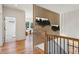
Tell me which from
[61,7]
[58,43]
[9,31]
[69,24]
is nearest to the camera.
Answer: [61,7]

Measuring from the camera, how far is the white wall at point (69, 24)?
2511 millimetres

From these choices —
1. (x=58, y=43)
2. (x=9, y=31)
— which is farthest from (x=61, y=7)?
(x=9, y=31)

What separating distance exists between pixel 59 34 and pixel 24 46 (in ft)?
3.42

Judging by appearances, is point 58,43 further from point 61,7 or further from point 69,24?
point 61,7

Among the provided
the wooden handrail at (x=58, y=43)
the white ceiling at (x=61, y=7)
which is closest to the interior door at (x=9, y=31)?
the wooden handrail at (x=58, y=43)

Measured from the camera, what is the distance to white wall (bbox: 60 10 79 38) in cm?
251

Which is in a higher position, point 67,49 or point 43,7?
point 43,7

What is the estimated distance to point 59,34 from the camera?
2.62 metres

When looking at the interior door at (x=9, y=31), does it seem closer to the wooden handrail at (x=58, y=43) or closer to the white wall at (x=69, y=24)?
the wooden handrail at (x=58, y=43)

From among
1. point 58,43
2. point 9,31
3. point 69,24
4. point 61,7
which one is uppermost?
point 61,7

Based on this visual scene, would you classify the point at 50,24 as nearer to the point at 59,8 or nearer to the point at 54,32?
the point at 54,32

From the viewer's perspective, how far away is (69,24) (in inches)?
102
